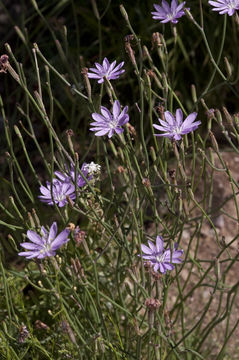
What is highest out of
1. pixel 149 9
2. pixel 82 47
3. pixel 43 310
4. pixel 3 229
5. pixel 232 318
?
pixel 149 9

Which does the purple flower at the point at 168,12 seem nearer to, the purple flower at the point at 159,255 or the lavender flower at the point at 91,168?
the lavender flower at the point at 91,168

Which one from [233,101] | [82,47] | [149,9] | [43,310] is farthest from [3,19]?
[43,310]

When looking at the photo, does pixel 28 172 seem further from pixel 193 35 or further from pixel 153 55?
pixel 193 35

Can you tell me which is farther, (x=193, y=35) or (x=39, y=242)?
Result: (x=193, y=35)

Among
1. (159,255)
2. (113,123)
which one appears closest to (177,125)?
(113,123)

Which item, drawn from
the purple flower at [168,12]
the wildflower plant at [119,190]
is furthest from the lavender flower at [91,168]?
the purple flower at [168,12]

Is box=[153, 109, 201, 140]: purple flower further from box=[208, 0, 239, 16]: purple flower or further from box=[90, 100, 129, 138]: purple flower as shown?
box=[208, 0, 239, 16]: purple flower

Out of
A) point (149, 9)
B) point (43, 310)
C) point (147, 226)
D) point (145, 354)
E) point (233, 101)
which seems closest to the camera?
point (145, 354)

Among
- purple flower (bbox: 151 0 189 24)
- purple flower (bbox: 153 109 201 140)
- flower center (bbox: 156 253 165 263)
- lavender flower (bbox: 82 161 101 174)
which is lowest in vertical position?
flower center (bbox: 156 253 165 263)

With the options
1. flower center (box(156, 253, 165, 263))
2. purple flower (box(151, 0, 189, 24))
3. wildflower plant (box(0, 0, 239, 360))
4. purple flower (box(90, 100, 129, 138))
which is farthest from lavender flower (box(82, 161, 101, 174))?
purple flower (box(151, 0, 189, 24))
